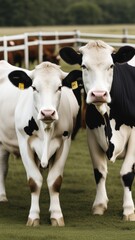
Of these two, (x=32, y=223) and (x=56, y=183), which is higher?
(x=56, y=183)

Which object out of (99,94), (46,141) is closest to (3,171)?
(46,141)

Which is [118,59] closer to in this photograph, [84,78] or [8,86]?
[84,78]

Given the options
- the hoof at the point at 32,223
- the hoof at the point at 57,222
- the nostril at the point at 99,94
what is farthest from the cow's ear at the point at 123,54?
the hoof at the point at 32,223

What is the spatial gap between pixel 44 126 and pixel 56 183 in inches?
25.0

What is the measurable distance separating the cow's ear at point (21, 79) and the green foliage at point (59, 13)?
64.2 metres

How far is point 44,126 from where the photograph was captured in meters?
8.78

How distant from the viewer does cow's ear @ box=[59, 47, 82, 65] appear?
9273mm

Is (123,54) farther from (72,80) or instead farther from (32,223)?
(32,223)

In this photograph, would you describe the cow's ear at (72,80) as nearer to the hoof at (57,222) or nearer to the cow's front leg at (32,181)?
the cow's front leg at (32,181)

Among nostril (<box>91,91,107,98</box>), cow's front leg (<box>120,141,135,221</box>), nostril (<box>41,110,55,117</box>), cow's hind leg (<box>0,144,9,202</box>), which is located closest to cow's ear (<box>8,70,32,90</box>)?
nostril (<box>41,110,55,117</box>)

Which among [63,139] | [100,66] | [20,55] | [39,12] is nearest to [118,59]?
[100,66]

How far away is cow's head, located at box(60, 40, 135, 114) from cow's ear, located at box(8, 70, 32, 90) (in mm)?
557

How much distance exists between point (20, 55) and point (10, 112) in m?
16.9

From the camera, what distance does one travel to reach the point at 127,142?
30.7 ft
